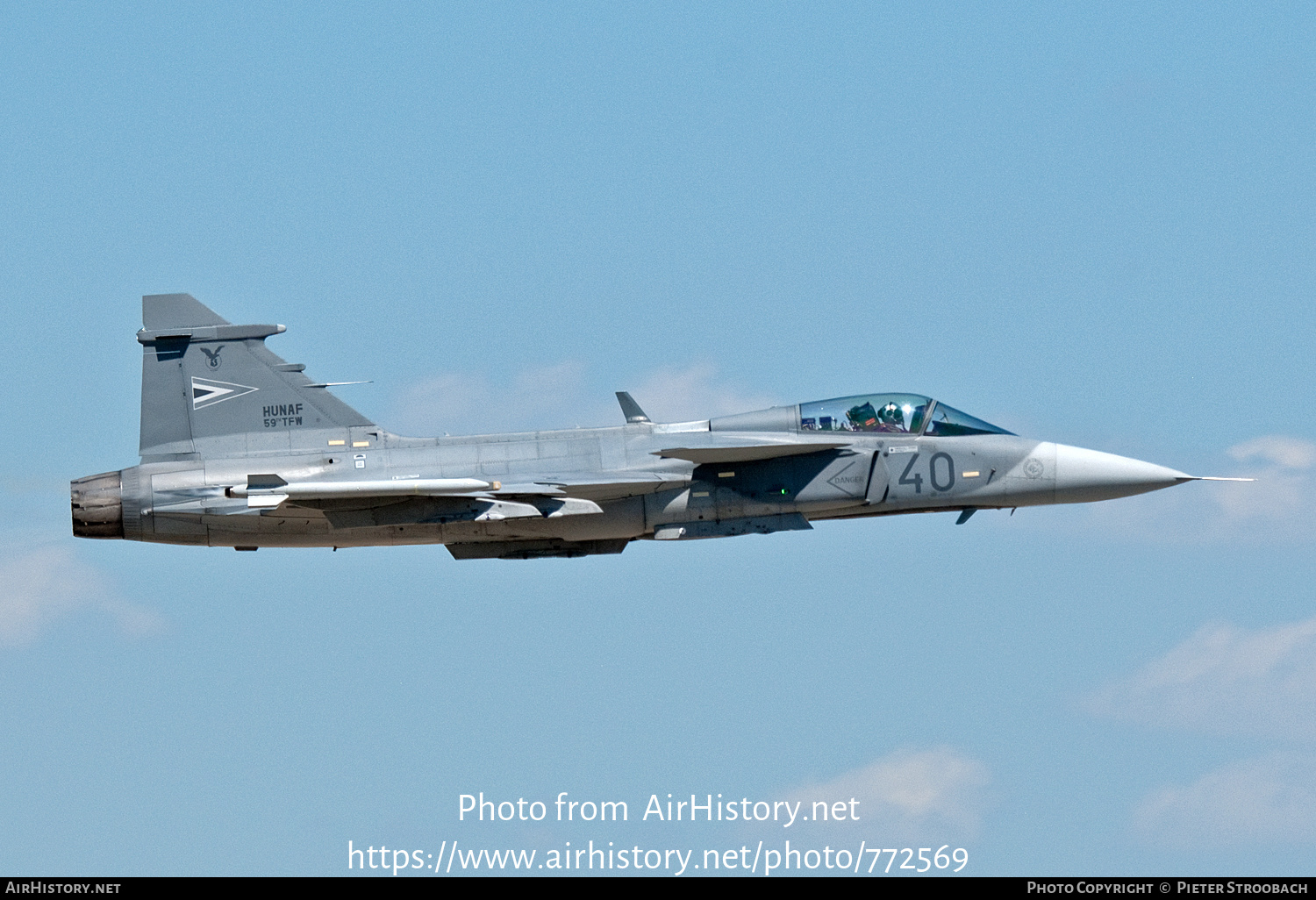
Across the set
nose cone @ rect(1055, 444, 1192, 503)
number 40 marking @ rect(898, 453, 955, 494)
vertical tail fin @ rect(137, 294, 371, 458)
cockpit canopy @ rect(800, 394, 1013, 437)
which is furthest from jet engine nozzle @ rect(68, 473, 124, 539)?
nose cone @ rect(1055, 444, 1192, 503)

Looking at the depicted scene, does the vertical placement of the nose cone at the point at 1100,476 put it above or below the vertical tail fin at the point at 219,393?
below

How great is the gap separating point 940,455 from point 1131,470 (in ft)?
8.36

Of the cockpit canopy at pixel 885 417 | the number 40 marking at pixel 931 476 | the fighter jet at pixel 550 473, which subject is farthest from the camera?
the cockpit canopy at pixel 885 417

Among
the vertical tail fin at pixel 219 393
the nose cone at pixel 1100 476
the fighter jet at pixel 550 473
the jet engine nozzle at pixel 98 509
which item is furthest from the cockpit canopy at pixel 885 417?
the jet engine nozzle at pixel 98 509

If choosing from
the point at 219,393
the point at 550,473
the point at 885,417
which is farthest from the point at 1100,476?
the point at 219,393

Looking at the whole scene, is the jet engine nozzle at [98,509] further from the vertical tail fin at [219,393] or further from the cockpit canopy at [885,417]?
the cockpit canopy at [885,417]

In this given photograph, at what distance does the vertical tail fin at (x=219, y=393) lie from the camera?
93.6 ft

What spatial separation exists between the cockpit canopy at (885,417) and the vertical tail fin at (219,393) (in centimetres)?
590

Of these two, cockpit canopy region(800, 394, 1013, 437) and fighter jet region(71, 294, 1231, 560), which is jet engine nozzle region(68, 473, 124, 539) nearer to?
fighter jet region(71, 294, 1231, 560)

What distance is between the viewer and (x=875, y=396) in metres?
28.5

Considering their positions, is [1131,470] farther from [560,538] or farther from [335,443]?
[335,443]

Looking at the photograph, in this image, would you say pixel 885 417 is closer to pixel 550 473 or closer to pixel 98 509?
pixel 550 473
